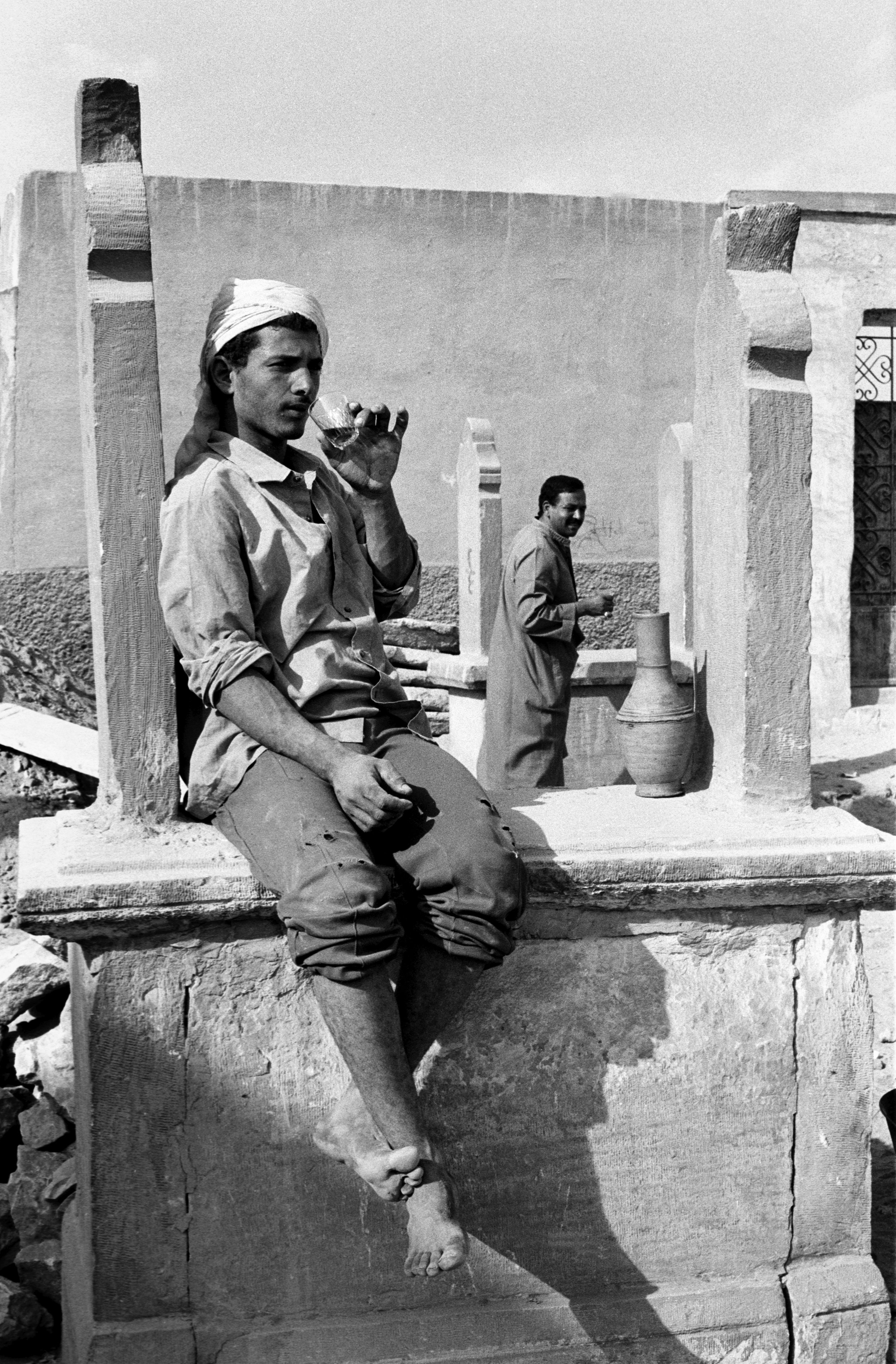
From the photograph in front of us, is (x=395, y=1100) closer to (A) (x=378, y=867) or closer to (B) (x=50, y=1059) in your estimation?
(A) (x=378, y=867)

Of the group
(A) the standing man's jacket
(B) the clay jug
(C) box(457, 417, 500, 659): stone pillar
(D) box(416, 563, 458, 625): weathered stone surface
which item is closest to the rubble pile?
(B) the clay jug

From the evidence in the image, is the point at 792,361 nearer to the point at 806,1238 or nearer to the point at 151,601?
the point at 151,601

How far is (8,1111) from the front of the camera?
425 centimetres

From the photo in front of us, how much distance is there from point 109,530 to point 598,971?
4.89ft

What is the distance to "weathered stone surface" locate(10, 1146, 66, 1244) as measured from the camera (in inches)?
151

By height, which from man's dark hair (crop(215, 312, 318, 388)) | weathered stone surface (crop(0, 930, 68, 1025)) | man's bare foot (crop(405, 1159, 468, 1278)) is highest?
man's dark hair (crop(215, 312, 318, 388))

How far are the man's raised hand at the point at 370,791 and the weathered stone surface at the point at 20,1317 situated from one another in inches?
66.5

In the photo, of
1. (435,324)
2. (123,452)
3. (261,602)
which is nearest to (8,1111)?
(261,602)

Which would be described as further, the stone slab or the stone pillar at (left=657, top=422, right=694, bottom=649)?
the stone pillar at (left=657, top=422, right=694, bottom=649)

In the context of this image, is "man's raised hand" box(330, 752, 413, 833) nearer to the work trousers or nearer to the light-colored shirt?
the work trousers

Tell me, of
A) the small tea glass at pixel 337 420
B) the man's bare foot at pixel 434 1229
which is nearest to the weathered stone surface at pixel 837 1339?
the man's bare foot at pixel 434 1229

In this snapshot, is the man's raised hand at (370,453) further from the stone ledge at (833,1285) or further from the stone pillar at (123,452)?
the stone ledge at (833,1285)

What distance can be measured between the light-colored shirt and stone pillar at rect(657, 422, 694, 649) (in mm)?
4868

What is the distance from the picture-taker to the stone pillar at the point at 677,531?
7.94 m
